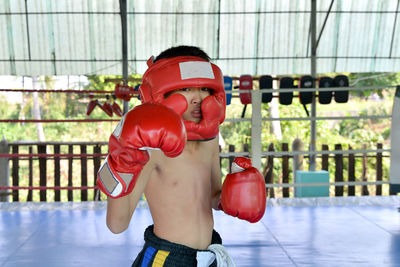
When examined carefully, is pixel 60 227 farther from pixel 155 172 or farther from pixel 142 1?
pixel 142 1

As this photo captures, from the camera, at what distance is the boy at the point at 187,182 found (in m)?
0.97

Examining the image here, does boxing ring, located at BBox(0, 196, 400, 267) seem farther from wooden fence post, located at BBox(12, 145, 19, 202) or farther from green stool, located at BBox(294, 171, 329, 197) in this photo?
wooden fence post, located at BBox(12, 145, 19, 202)

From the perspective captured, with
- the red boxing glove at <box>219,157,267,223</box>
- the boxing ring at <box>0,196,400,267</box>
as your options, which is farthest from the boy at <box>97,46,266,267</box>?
the boxing ring at <box>0,196,400,267</box>

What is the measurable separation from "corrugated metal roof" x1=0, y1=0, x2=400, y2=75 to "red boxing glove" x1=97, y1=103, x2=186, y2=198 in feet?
14.6

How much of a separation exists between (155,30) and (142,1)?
376 mm

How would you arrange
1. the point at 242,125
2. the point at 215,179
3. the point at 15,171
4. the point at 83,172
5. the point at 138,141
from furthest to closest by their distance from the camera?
the point at 242,125
the point at 15,171
the point at 83,172
the point at 215,179
the point at 138,141

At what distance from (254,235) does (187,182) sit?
1.35 meters

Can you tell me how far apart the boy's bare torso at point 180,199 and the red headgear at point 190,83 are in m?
0.10

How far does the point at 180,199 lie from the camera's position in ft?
3.39

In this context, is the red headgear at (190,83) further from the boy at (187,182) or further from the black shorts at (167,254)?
the black shorts at (167,254)

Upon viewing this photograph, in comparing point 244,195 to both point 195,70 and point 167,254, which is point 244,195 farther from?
point 195,70

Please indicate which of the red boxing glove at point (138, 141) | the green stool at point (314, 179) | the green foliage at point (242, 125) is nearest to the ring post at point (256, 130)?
the green stool at point (314, 179)

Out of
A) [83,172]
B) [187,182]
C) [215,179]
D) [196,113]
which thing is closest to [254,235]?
[215,179]

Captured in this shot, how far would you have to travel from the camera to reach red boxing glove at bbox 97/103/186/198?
0.74 meters
